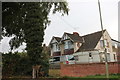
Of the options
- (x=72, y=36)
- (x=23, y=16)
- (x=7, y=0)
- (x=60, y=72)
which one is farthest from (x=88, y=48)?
(x=7, y=0)

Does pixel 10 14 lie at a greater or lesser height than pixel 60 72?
greater

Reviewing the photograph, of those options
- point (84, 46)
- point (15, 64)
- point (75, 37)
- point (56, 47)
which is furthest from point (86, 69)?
point (56, 47)

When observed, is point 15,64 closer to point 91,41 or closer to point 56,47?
point 91,41

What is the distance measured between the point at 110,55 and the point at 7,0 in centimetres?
1793

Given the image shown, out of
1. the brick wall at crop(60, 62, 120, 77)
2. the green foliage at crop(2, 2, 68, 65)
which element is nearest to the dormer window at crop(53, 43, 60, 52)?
the brick wall at crop(60, 62, 120, 77)

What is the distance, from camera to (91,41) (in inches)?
1040

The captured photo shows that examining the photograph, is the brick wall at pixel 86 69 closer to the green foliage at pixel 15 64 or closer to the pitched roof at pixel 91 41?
the green foliage at pixel 15 64

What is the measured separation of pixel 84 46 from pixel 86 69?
12434 millimetres

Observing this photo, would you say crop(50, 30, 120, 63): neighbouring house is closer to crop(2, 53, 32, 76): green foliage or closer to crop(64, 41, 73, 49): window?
crop(64, 41, 73, 49): window

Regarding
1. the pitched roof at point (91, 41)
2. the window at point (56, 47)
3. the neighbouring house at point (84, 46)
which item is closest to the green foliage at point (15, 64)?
the neighbouring house at point (84, 46)

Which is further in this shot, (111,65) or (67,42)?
(67,42)

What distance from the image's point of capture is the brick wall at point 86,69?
13.6 m

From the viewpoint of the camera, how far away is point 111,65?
1359cm

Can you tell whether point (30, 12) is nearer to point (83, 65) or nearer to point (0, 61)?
point (0, 61)
